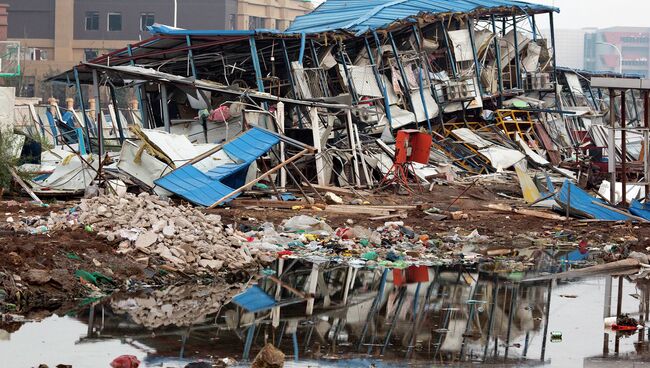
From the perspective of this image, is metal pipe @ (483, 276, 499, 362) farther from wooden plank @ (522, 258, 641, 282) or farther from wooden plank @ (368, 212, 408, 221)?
wooden plank @ (368, 212, 408, 221)

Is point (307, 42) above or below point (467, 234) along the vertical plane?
above

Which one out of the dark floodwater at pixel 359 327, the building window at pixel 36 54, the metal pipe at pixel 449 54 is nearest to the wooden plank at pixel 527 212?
the dark floodwater at pixel 359 327

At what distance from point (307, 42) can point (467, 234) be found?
11748 mm

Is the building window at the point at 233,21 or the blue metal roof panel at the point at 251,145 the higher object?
the building window at the point at 233,21

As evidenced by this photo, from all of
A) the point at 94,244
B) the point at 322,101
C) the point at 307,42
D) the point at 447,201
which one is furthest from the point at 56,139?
the point at 94,244

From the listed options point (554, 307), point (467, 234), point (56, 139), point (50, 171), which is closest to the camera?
point (554, 307)

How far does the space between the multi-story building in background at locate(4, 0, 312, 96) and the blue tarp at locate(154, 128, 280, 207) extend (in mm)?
60317

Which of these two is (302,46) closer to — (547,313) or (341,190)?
(341,190)

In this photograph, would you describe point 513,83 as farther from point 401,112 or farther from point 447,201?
point 447,201

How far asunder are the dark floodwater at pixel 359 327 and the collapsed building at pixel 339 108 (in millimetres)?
7730

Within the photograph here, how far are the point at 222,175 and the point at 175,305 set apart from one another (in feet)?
31.4

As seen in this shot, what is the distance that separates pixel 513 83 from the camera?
40000mm

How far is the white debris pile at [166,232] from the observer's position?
15.8m

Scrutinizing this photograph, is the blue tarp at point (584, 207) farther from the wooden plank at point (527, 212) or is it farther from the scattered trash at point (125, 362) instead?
the scattered trash at point (125, 362)
